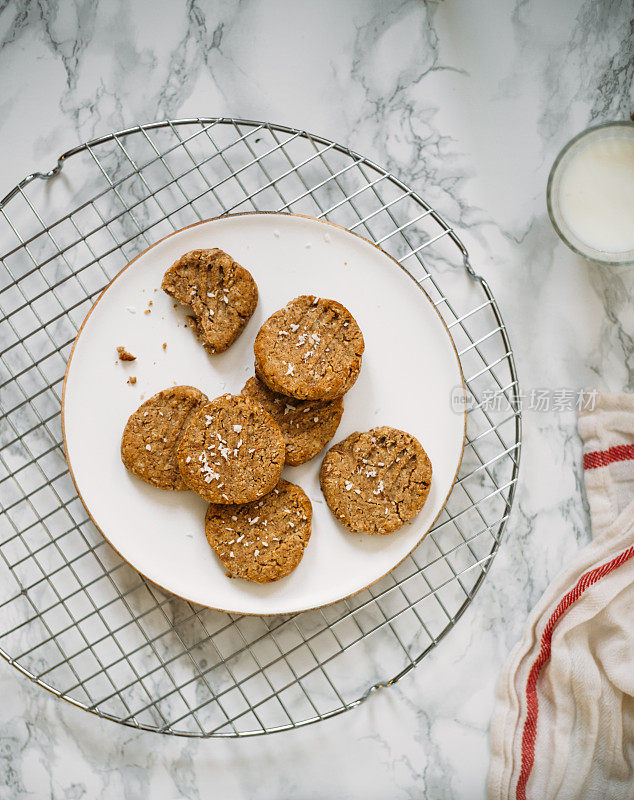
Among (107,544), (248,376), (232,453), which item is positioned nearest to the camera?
(232,453)

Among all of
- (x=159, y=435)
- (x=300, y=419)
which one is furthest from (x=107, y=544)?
(x=300, y=419)

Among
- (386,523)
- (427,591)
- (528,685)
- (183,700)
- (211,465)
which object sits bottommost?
(528,685)

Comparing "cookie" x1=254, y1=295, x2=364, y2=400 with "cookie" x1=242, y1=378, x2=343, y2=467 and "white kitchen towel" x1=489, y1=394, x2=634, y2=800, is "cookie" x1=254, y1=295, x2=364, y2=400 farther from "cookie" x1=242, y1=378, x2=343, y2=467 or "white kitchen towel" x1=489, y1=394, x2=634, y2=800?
"white kitchen towel" x1=489, y1=394, x2=634, y2=800

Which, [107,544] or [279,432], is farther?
[107,544]

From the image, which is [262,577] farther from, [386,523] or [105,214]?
[105,214]

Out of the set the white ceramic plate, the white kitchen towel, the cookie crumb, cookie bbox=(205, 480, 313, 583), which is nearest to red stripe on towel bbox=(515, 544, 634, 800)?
the white kitchen towel

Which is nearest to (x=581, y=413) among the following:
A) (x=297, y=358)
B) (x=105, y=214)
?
(x=297, y=358)

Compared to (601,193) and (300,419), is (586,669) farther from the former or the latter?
(601,193)
